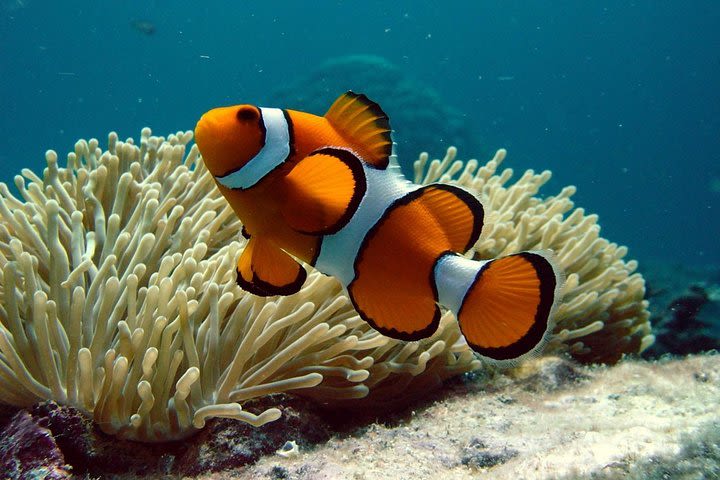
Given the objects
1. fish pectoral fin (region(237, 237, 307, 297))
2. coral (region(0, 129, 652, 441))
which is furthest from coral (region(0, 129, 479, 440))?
fish pectoral fin (region(237, 237, 307, 297))

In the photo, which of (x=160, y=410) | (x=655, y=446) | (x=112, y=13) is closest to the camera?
(x=655, y=446)

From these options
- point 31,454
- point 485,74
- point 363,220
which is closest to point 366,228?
point 363,220

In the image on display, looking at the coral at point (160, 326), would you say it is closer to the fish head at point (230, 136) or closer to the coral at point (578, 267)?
the coral at point (578, 267)

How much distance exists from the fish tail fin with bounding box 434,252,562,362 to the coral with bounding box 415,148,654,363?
4.89 ft

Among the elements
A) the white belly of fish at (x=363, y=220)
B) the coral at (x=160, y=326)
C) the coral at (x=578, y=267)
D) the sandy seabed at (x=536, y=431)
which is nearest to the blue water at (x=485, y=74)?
the coral at (x=578, y=267)

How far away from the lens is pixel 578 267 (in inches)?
112

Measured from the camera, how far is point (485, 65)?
207 feet

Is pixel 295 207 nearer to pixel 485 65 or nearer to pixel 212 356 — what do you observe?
pixel 212 356

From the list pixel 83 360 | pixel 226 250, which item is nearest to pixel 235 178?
pixel 83 360

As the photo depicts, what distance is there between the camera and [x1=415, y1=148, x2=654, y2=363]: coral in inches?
101

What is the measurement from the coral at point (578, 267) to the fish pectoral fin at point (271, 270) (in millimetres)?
1509

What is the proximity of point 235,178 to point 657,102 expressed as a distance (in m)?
68.2

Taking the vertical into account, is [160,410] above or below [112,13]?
below

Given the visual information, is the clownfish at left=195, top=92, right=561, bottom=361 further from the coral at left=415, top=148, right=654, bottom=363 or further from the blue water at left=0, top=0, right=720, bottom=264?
the blue water at left=0, top=0, right=720, bottom=264
